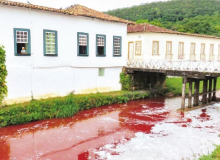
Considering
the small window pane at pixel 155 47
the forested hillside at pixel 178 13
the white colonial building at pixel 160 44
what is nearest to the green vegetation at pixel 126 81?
the white colonial building at pixel 160 44

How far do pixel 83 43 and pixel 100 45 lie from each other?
5.62ft

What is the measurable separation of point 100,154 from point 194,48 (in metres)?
21.7

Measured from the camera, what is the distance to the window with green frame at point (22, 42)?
15.9m

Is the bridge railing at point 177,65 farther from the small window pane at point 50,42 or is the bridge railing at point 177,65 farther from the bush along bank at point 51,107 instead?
the small window pane at point 50,42

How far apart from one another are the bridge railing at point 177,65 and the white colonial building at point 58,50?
4.72ft

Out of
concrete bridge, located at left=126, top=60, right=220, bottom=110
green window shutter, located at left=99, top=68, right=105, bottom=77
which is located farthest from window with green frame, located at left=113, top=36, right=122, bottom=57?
green window shutter, located at left=99, top=68, right=105, bottom=77

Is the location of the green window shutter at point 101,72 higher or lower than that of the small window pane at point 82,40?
lower

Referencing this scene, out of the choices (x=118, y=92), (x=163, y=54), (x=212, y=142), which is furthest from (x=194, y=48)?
(x=212, y=142)

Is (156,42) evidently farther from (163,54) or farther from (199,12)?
(199,12)

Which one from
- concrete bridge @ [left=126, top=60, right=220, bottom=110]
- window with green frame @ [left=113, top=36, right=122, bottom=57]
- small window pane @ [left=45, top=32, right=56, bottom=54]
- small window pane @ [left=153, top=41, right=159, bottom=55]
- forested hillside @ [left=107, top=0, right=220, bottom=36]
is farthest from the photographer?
forested hillside @ [left=107, top=0, right=220, bottom=36]

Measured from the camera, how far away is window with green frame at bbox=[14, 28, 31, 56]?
627 inches

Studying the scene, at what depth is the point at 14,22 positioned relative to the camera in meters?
15.7

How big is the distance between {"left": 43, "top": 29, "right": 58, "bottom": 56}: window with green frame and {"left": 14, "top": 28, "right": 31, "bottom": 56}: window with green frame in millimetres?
1199

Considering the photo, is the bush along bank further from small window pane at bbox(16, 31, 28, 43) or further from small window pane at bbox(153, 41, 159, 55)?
small window pane at bbox(153, 41, 159, 55)
